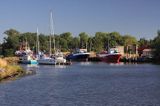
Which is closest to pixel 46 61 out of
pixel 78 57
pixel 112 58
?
pixel 112 58

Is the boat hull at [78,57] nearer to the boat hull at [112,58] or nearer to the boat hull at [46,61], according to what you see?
the boat hull at [112,58]

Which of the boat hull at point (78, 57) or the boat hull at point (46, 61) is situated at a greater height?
the boat hull at point (78, 57)

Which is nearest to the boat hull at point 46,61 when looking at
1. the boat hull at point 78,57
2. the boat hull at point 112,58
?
the boat hull at point 112,58

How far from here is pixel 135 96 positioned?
1847 inches

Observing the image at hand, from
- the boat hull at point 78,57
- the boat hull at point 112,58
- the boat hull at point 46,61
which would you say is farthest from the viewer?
the boat hull at point 78,57

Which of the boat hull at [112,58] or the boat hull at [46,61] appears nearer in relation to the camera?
the boat hull at [46,61]

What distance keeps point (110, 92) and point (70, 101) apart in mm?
8788

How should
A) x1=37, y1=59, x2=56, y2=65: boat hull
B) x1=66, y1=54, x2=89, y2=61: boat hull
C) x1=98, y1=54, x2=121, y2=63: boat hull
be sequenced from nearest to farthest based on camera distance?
x1=37, y1=59, x2=56, y2=65: boat hull < x1=98, y1=54, x2=121, y2=63: boat hull < x1=66, y1=54, x2=89, y2=61: boat hull

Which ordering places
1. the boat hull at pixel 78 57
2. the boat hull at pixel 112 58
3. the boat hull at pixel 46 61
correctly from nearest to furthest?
the boat hull at pixel 46 61 < the boat hull at pixel 112 58 < the boat hull at pixel 78 57

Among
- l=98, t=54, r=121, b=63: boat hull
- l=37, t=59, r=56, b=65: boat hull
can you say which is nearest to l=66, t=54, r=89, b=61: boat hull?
l=98, t=54, r=121, b=63: boat hull

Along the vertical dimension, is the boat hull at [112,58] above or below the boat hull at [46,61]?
above

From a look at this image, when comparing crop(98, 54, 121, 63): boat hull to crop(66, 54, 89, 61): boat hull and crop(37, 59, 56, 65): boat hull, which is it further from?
crop(37, 59, 56, 65): boat hull

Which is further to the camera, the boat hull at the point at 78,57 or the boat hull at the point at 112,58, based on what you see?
the boat hull at the point at 78,57

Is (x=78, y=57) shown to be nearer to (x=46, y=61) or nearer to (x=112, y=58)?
(x=112, y=58)
